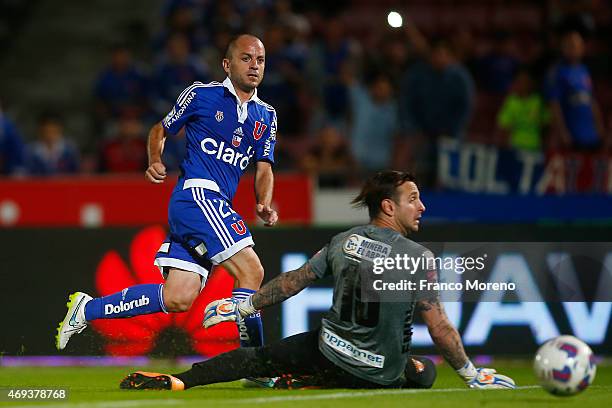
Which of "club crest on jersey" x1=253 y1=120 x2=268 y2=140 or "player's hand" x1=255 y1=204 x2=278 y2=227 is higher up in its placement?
"club crest on jersey" x1=253 y1=120 x2=268 y2=140

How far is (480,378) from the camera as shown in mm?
6500

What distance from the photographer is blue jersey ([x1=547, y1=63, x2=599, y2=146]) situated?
12352 mm

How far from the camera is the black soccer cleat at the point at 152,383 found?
20.9 ft

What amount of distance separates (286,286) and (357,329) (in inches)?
17.6

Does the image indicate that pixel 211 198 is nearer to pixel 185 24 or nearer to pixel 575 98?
pixel 575 98

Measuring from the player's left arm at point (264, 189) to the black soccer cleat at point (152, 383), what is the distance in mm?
1228

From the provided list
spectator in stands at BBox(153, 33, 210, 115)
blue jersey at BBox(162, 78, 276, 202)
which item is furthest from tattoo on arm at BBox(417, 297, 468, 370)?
spectator in stands at BBox(153, 33, 210, 115)

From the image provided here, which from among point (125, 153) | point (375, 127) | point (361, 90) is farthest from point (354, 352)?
point (361, 90)

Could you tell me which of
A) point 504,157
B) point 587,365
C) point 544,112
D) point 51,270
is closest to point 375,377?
point 587,365

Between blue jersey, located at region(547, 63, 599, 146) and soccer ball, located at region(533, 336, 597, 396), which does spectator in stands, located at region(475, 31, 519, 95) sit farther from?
soccer ball, located at region(533, 336, 597, 396)

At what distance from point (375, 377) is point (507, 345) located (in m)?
3.35

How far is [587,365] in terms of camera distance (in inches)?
233

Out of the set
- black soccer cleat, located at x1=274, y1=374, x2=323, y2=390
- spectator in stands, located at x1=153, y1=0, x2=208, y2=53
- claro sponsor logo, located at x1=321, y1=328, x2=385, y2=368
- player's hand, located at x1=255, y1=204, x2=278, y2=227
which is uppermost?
spectator in stands, located at x1=153, y1=0, x2=208, y2=53

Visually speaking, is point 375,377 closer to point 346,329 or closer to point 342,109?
point 346,329
